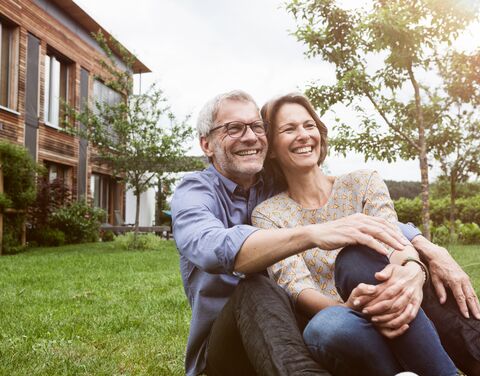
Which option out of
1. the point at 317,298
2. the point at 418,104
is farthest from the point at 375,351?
the point at 418,104

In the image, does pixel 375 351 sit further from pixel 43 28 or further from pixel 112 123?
pixel 43 28

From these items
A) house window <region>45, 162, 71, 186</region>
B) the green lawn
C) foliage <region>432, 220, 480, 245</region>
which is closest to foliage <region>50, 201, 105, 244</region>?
house window <region>45, 162, 71, 186</region>

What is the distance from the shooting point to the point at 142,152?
13.7 metres

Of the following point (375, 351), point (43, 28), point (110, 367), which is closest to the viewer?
point (375, 351)

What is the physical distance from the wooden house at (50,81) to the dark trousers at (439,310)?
530 inches

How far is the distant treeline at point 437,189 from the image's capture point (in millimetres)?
19080

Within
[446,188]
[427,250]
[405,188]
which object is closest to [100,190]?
[446,188]

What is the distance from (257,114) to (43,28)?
15474 mm

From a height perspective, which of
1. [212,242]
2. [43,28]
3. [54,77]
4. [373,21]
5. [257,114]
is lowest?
[212,242]

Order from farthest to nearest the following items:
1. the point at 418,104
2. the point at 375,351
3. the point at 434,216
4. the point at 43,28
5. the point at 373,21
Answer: the point at 434,216
the point at 43,28
the point at 418,104
the point at 373,21
the point at 375,351

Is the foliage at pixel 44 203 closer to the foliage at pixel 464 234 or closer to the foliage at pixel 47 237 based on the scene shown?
the foliage at pixel 47 237

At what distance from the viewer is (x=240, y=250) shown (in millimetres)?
1920

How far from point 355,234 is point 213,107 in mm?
Answer: 1028

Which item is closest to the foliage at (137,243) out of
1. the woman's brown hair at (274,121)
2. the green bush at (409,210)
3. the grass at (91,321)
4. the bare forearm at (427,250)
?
the grass at (91,321)
